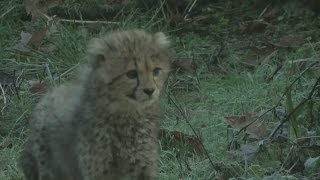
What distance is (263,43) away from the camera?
8.59 metres

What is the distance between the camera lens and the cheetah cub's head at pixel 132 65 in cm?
462

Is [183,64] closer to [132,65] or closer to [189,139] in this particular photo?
[189,139]

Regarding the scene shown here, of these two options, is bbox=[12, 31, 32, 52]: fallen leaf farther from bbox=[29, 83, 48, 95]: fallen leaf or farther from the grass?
bbox=[29, 83, 48, 95]: fallen leaf

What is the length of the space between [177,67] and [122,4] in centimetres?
164

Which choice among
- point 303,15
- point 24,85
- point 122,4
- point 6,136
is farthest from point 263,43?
point 6,136

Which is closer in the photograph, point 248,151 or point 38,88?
point 248,151

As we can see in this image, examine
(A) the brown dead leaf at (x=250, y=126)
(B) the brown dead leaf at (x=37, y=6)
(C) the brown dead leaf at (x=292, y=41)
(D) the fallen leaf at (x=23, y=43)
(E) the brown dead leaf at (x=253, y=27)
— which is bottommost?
(D) the fallen leaf at (x=23, y=43)

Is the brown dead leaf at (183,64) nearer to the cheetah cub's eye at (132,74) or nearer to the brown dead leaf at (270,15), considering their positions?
the brown dead leaf at (270,15)

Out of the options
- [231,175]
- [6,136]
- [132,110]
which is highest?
[132,110]

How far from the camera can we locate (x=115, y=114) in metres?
4.74

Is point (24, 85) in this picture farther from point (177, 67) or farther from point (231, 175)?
point (231, 175)

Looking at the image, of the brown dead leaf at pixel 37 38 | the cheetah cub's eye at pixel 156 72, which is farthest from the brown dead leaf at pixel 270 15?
the cheetah cub's eye at pixel 156 72

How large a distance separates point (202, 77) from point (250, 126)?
1735mm

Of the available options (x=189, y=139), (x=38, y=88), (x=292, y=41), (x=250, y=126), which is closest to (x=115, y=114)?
(x=189, y=139)
